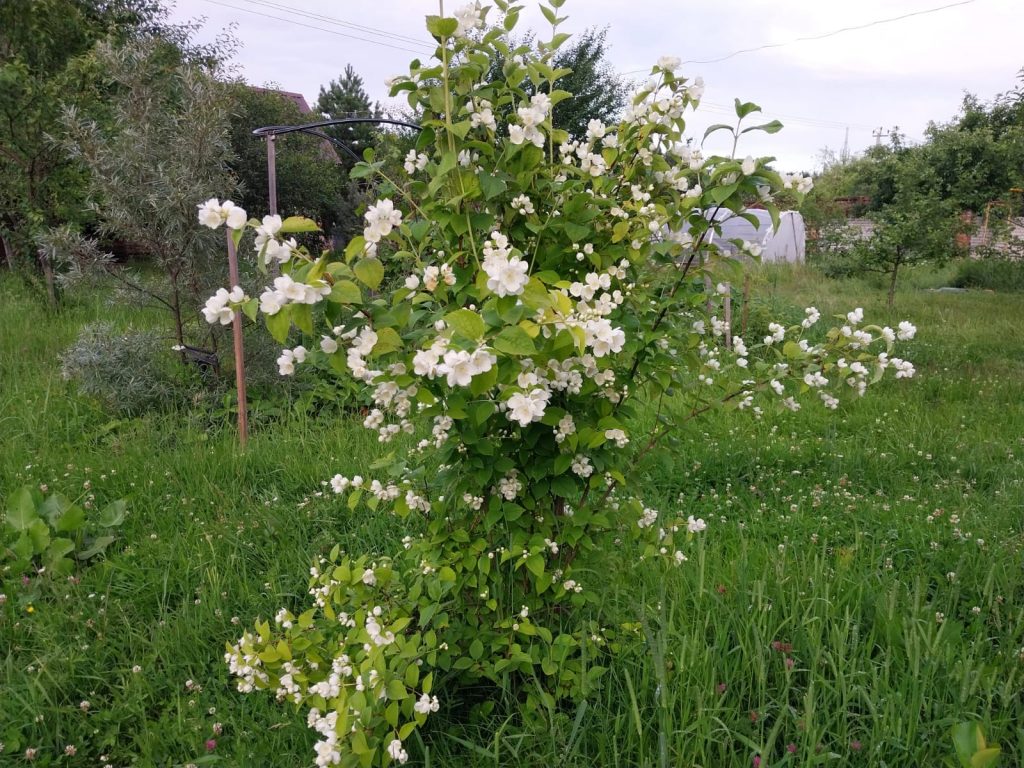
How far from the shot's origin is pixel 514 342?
45.3 inches

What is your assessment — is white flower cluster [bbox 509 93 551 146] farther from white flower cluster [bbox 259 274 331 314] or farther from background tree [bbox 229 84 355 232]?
background tree [bbox 229 84 355 232]

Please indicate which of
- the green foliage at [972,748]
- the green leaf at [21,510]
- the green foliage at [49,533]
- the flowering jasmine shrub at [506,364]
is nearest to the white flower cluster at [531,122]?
the flowering jasmine shrub at [506,364]

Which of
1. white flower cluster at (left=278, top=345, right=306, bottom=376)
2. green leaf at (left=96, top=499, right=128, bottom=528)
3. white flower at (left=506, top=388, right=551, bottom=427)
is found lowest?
green leaf at (left=96, top=499, right=128, bottom=528)

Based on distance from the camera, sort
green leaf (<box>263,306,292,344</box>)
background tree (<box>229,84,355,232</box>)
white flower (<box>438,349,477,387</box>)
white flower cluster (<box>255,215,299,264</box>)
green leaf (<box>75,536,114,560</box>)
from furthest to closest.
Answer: background tree (<box>229,84,355,232</box>), green leaf (<box>75,536,114,560</box>), white flower cluster (<box>255,215,299,264</box>), green leaf (<box>263,306,292,344</box>), white flower (<box>438,349,477,387</box>)

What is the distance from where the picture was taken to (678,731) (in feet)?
5.18

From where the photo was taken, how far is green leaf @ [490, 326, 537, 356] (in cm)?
114

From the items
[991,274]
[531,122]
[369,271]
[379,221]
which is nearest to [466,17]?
[531,122]

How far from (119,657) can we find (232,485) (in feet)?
3.66

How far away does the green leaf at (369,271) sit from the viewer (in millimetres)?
1266

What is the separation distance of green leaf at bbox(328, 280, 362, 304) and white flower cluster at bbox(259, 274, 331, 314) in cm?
2

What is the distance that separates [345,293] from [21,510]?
225 cm

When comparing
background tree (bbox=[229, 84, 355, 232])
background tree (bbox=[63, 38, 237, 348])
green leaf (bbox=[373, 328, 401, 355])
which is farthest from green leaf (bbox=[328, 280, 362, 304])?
background tree (bbox=[229, 84, 355, 232])

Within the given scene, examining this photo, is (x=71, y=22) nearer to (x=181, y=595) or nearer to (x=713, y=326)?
(x=181, y=595)

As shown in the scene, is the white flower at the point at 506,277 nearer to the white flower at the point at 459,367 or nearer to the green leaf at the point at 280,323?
the white flower at the point at 459,367
